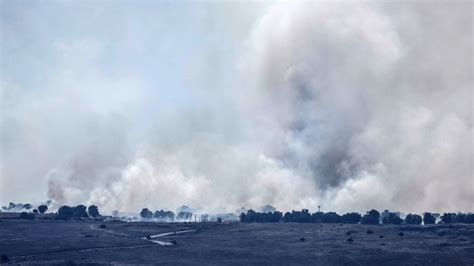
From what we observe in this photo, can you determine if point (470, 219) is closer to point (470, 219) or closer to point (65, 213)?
point (470, 219)

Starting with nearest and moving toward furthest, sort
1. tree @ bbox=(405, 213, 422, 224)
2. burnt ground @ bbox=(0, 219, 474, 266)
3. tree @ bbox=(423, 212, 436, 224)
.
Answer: burnt ground @ bbox=(0, 219, 474, 266)
tree @ bbox=(405, 213, 422, 224)
tree @ bbox=(423, 212, 436, 224)

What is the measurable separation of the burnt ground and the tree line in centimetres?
1690

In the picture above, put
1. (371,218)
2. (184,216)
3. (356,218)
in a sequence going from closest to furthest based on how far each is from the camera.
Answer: (371,218) → (356,218) → (184,216)

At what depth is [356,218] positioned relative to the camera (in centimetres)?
15838

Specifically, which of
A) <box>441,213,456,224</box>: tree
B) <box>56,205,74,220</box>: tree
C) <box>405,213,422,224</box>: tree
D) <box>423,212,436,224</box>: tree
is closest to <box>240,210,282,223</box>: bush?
<box>405,213,422,224</box>: tree

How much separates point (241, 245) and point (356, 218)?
211ft

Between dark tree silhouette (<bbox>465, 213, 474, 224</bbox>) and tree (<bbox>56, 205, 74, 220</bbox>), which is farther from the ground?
tree (<bbox>56, 205, 74, 220</bbox>)

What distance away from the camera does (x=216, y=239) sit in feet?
376

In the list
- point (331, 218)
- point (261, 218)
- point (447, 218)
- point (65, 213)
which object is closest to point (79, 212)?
point (65, 213)

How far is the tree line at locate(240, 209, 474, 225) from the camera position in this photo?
150 m

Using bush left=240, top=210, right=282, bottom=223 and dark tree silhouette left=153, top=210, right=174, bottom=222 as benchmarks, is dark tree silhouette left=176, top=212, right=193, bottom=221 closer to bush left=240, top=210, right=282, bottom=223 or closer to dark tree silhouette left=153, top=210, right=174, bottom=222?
dark tree silhouette left=153, top=210, right=174, bottom=222

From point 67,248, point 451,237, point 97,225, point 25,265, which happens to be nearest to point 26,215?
point 97,225

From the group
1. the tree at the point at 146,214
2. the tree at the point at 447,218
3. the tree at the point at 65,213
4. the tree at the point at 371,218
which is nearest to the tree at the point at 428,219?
the tree at the point at 447,218

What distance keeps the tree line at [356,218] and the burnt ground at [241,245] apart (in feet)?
55.4
